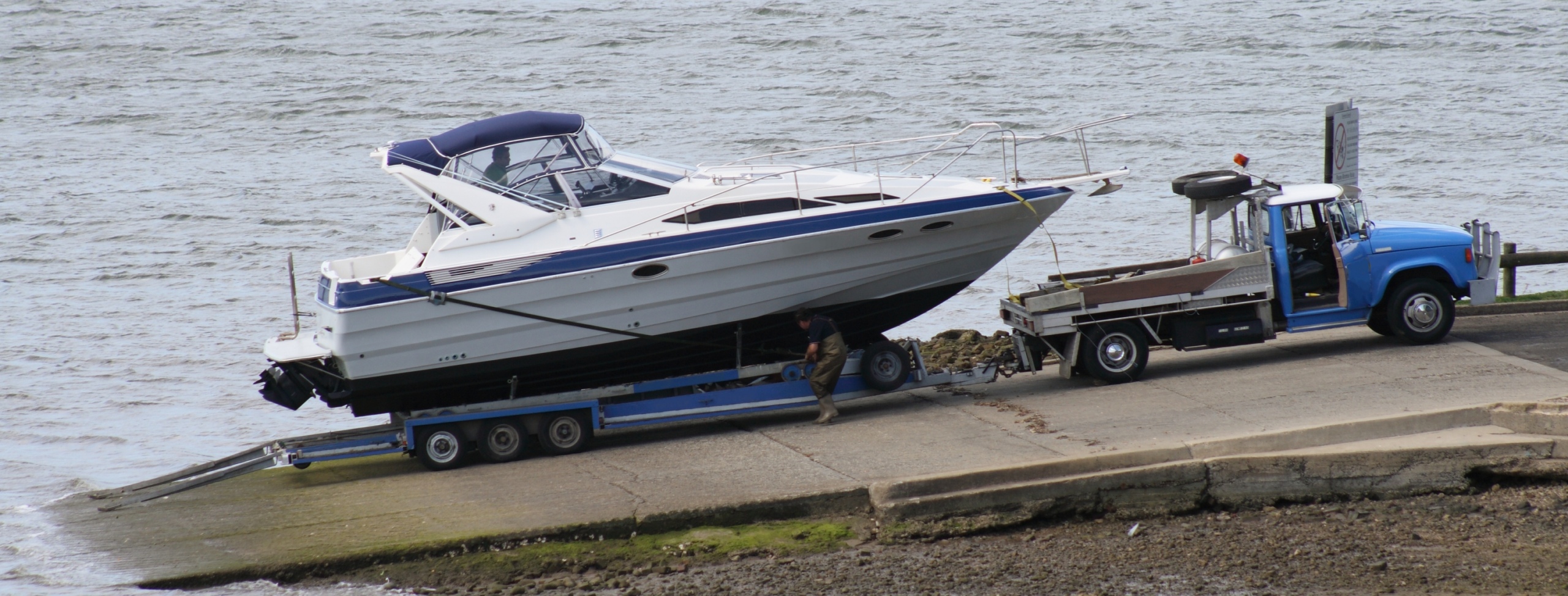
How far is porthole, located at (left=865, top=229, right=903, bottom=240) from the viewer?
10016 millimetres

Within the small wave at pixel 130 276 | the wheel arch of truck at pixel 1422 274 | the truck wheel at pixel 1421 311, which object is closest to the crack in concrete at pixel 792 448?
the wheel arch of truck at pixel 1422 274

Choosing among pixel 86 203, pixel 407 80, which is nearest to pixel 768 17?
pixel 407 80

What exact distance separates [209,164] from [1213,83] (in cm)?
2411

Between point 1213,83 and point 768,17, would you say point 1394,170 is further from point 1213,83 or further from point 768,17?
point 768,17

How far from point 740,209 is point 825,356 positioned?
1.35 metres

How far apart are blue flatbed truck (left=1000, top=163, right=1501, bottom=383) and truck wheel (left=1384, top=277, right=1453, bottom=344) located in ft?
0.03

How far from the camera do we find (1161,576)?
22.0ft

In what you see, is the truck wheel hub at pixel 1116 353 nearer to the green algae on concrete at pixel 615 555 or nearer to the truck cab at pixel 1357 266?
the truck cab at pixel 1357 266

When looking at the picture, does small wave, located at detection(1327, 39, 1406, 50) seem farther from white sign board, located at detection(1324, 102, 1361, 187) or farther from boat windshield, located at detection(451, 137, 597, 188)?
boat windshield, located at detection(451, 137, 597, 188)

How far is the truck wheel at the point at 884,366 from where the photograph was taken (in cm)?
1020

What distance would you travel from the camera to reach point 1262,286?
10.5 meters

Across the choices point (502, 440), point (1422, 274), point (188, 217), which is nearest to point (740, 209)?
point (502, 440)

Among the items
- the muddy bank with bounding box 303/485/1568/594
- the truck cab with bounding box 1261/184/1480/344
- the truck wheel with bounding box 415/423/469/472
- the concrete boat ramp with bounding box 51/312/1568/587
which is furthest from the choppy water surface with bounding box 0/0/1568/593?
the truck cab with bounding box 1261/184/1480/344

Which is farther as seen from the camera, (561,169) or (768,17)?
(768,17)
